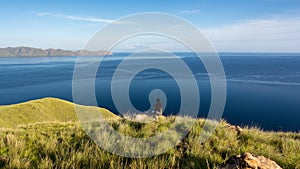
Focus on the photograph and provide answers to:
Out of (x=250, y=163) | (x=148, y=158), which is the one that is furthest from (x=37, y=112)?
(x=250, y=163)

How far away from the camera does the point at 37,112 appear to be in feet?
148

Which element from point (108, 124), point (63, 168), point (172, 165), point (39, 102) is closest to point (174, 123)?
point (108, 124)

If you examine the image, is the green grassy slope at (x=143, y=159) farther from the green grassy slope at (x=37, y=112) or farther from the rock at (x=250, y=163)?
the green grassy slope at (x=37, y=112)

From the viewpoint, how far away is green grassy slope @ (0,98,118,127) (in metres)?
39.3

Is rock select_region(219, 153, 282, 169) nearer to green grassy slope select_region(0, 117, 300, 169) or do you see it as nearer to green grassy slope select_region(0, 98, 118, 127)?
green grassy slope select_region(0, 117, 300, 169)

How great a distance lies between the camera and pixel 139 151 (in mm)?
5391

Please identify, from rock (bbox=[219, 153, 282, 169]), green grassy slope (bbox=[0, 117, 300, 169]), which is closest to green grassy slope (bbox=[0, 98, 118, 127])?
green grassy slope (bbox=[0, 117, 300, 169])

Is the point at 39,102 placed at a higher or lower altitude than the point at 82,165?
lower

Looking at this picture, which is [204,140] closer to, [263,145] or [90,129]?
[263,145]

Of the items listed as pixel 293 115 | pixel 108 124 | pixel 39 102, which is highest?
pixel 108 124

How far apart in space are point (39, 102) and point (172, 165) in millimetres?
51500

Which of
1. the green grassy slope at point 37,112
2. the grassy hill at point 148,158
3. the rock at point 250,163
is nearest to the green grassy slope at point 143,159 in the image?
the grassy hill at point 148,158

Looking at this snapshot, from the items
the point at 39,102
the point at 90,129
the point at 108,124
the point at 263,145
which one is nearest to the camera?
the point at 263,145

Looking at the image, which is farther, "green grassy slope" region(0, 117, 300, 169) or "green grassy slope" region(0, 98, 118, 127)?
"green grassy slope" region(0, 98, 118, 127)
